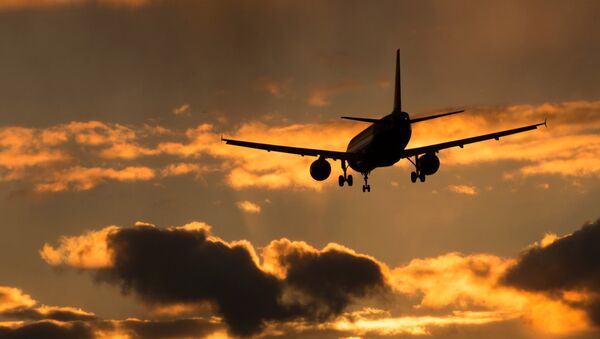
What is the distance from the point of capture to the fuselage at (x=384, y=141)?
5325 inches

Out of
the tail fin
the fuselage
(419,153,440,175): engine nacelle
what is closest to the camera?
the fuselage

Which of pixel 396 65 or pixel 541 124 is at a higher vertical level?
pixel 396 65

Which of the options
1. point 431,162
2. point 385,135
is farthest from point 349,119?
point 431,162

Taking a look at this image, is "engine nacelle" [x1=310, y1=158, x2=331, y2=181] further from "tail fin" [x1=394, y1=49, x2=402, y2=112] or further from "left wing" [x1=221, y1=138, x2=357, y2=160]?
"tail fin" [x1=394, y1=49, x2=402, y2=112]

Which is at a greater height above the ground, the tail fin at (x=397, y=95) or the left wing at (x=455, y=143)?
the tail fin at (x=397, y=95)

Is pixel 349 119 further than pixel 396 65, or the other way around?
pixel 396 65

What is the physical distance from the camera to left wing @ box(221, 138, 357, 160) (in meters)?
142

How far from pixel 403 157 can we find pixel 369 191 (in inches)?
260

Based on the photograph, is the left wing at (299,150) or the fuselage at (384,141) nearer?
the fuselage at (384,141)

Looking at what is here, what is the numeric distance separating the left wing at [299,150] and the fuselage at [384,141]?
2235mm

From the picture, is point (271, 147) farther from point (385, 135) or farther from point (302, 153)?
point (385, 135)

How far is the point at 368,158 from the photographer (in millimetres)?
139250

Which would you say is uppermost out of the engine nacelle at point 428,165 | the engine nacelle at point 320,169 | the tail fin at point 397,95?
the tail fin at point 397,95

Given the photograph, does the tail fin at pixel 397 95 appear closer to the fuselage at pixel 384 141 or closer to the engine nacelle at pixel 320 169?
the fuselage at pixel 384 141
